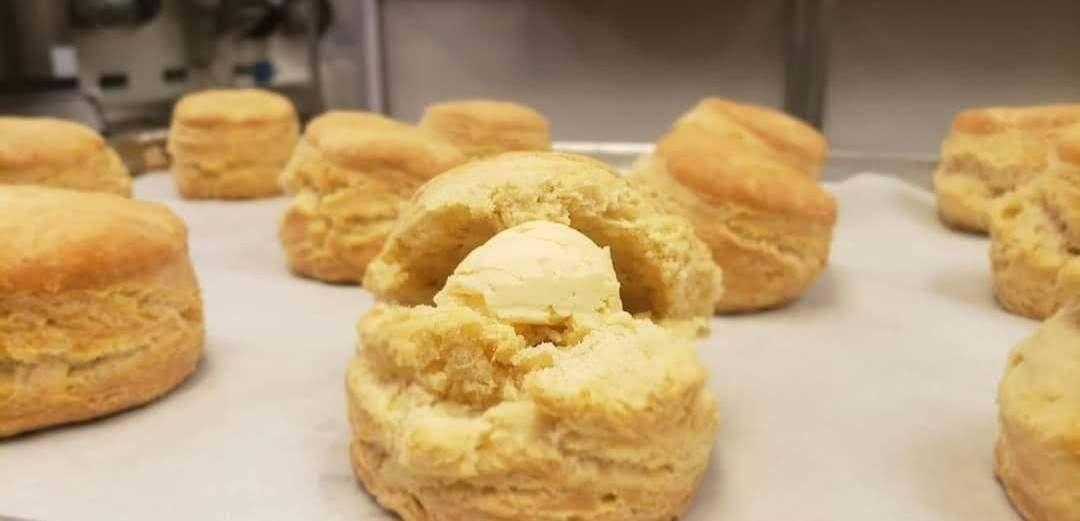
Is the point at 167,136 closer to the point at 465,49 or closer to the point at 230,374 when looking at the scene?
the point at 465,49

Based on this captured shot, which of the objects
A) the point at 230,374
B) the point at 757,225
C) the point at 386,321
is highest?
the point at 386,321

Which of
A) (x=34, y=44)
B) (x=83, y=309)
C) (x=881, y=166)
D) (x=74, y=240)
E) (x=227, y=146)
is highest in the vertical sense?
(x=34, y=44)

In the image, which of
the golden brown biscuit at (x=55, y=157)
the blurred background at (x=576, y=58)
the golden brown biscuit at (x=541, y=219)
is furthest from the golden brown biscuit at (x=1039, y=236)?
the golden brown biscuit at (x=55, y=157)

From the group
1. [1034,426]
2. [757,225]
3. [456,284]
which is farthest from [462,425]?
[757,225]

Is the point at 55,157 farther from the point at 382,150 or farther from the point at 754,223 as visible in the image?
the point at 754,223

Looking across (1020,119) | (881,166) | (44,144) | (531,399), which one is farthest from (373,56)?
(531,399)

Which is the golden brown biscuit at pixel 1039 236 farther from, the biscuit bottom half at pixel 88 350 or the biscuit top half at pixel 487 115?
the biscuit bottom half at pixel 88 350

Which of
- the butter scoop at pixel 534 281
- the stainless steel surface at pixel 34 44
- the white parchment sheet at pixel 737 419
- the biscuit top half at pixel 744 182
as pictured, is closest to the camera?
the butter scoop at pixel 534 281
